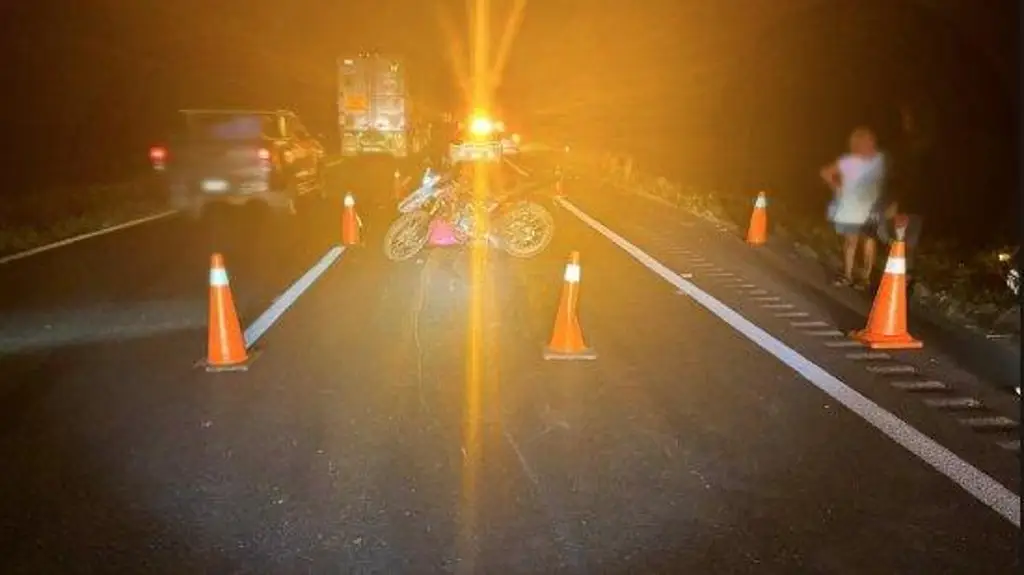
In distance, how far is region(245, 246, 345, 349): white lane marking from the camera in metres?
9.16

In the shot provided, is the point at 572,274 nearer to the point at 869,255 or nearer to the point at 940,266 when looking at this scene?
the point at 869,255

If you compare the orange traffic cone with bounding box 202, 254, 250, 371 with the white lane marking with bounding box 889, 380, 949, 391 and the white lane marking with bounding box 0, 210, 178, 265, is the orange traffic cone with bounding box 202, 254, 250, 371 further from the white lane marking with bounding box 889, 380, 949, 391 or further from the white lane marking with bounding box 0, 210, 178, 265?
the white lane marking with bounding box 0, 210, 178, 265

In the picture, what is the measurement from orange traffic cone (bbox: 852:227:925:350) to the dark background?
9.87 m

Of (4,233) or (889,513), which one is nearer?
(889,513)

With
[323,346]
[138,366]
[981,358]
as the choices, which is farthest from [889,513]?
[138,366]

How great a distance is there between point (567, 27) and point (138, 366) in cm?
5421

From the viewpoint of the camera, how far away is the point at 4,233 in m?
15.6

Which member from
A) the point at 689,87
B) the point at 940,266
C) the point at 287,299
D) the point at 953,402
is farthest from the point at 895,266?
the point at 689,87

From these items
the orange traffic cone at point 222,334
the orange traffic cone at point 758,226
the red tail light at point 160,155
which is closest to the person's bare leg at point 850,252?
the orange traffic cone at point 758,226

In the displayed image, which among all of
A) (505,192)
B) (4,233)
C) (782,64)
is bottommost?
(4,233)

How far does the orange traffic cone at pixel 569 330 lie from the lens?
26.9 feet

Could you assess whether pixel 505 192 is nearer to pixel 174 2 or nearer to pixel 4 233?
pixel 4 233

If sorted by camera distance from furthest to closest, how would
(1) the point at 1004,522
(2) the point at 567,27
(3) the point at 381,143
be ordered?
(2) the point at 567,27, (3) the point at 381,143, (1) the point at 1004,522

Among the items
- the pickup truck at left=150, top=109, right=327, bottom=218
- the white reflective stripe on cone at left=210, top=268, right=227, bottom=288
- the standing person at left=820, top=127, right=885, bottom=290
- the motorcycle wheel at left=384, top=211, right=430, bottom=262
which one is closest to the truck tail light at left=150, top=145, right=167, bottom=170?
the pickup truck at left=150, top=109, right=327, bottom=218
